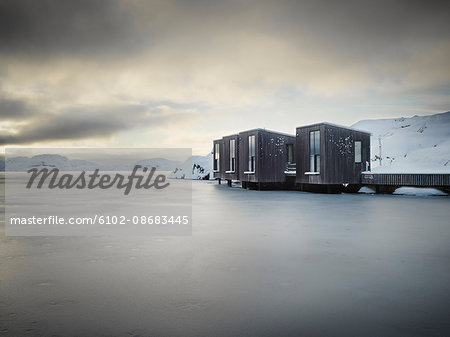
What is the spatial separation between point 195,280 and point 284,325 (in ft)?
6.44

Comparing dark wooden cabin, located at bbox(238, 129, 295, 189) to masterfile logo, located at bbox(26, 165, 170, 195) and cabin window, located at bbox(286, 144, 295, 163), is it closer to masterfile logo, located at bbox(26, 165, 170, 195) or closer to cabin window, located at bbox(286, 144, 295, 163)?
cabin window, located at bbox(286, 144, 295, 163)

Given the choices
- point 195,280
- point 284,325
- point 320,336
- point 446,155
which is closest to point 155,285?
point 195,280

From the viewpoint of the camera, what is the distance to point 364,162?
1160 inches

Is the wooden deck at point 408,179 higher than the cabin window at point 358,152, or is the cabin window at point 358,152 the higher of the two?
the cabin window at point 358,152

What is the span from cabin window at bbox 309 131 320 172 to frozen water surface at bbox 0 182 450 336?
1864 centimetres

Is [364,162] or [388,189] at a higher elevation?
[364,162]

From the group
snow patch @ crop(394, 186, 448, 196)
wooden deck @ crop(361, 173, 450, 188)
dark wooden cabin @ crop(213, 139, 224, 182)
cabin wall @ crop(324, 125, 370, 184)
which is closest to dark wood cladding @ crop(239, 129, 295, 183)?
cabin wall @ crop(324, 125, 370, 184)

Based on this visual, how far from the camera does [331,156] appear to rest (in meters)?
27.1

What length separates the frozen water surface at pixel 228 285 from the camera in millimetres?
3723

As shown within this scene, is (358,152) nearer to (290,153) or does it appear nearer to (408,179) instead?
(408,179)

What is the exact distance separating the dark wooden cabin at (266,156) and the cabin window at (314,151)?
4467mm

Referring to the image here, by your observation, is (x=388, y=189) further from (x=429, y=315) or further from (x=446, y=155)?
(x=446, y=155)

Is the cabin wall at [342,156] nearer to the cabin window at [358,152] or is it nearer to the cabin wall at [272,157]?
the cabin window at [358,152]

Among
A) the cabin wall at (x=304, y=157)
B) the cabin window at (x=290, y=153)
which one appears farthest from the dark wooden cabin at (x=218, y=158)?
the cabin wall at (x=304, y=157)
